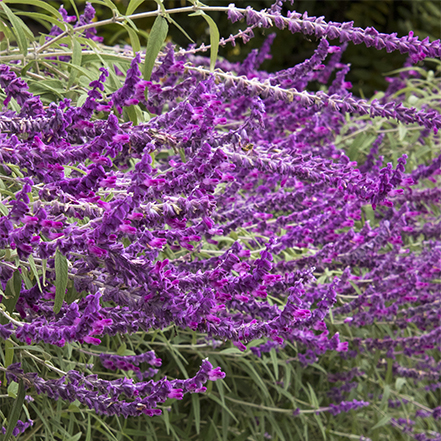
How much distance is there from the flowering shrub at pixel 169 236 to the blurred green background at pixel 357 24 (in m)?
6.02

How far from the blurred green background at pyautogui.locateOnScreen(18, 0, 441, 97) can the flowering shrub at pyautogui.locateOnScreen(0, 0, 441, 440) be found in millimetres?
6015

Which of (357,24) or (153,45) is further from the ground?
(153,45)

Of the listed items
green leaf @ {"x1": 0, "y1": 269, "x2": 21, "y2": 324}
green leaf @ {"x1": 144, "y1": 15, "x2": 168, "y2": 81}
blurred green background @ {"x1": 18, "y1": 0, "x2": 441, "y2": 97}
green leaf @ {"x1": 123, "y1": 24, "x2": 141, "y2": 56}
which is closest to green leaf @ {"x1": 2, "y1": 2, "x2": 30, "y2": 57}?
green leaf @ {"x1": 123, "y1": 24, "x2": 141, "y2": 56}

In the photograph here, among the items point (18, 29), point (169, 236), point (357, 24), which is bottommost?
point (357, 24)

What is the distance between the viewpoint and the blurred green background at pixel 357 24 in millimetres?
8430

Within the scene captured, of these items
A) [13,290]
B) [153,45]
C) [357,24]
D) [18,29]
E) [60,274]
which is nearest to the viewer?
[60,274]

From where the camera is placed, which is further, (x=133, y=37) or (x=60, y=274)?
(x=133, y=37)

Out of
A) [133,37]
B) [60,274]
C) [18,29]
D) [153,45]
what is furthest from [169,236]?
[18,29]

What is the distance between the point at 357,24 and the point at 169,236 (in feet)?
25.3

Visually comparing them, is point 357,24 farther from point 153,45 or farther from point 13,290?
point 13,290

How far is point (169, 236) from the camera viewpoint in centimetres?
155

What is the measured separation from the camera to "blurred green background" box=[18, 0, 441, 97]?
8.43 metres

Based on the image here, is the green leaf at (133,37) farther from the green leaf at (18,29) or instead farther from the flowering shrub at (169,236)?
the green leaf at (18,29)

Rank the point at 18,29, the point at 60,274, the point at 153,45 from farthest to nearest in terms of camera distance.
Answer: the point at 18,29 → the point at 153,45 → the point at 60,274
